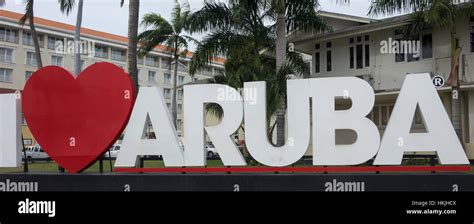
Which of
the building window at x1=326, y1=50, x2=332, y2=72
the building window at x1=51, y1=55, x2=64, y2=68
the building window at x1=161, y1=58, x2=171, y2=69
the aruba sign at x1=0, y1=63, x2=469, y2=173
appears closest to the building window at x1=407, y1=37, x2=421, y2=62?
the building window at x1=326, y1=50, x2=332, y2=72

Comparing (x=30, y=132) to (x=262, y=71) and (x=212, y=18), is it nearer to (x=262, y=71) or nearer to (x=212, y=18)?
(x=262, y=71)

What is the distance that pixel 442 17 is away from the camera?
563 inches

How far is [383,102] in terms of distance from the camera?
471 inches

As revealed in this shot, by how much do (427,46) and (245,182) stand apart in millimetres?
12497

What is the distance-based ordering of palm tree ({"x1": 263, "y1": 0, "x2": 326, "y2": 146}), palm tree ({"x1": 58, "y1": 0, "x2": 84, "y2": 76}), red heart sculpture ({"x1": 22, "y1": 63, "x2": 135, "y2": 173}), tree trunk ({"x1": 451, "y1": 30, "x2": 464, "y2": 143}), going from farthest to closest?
tree trunk ({"x1": 451, "y1": 30, "x2": 464, "y2": 143}), palm tree ({"x1": 263, "y1": 0, "x2": 326, "y2": 146}), palm tree ({"x1": 58, "y1": 0, "x2": 84, "y2": 76}), red heart sculpture ({"x1": 22, "y1": 63, "x2": 135, "y2": 173})

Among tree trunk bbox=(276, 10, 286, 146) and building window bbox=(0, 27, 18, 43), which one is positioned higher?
building window bbox=(0, 27, 18, 43)

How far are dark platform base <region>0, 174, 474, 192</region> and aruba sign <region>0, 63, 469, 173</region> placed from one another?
1.42ft

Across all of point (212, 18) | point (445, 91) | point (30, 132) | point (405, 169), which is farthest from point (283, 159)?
point (445, 91)

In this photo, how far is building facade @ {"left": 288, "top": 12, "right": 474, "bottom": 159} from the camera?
15805 mm

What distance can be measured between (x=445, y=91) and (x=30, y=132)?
13093mm

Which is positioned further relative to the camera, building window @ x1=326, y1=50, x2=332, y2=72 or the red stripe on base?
building window @ x1=326, y1=50, x2=332, y2=72

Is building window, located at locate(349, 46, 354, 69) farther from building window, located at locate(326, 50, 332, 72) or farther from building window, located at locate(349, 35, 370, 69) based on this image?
building window, located at locate(326, 50, 332, 72)
